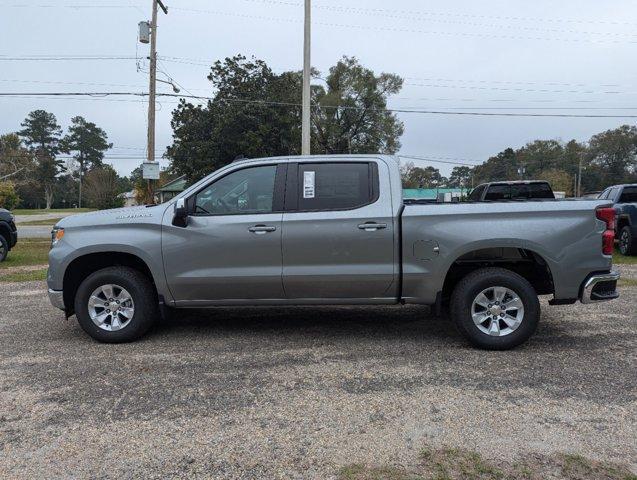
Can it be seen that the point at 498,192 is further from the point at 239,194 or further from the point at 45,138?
the point at 45,138

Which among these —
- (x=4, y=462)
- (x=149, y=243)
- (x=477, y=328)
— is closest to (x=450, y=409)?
(x=477, y=328)

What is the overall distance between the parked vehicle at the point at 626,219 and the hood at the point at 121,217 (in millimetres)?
10617

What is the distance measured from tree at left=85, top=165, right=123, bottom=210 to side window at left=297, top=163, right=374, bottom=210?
51759mm

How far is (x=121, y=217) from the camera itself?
5.12 metres

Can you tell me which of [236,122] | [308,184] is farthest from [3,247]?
[236,122]

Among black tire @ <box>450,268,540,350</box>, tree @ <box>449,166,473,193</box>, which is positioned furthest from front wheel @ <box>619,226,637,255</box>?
tree @ <box>449,166,473,193</box>

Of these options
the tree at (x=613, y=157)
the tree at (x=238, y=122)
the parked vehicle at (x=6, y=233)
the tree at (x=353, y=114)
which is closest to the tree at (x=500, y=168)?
the tree at (x=613, y=157)

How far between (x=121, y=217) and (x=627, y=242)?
12.0m

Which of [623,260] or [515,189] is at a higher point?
[515,189]

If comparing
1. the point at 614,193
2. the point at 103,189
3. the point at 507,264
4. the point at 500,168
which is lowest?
the point at 507,264

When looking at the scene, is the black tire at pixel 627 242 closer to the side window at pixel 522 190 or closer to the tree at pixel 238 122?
the side window at pixel 522 190

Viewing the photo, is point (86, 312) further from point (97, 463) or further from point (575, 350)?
point (575, 350)

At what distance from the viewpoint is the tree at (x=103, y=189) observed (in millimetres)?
54031

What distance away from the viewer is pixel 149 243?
500cm
